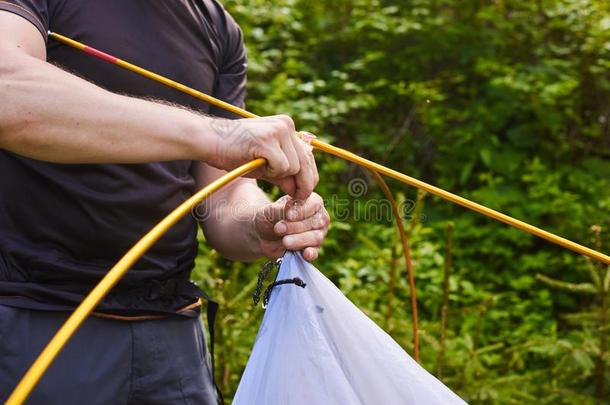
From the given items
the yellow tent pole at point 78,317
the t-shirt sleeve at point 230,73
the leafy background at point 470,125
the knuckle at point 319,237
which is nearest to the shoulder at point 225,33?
the t-shirt sleeve at point 230,73

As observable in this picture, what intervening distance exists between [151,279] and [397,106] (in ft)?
12.0

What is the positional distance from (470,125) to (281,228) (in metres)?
3.43

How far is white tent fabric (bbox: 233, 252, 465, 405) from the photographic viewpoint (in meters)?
0.99

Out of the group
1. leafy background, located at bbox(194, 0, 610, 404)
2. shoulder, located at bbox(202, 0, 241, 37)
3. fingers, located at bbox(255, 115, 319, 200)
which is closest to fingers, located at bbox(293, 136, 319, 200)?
fingers, located at bbox(255, 115, 319, 200)

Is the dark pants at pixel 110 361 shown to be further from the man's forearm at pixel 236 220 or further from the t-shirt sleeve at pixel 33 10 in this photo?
the t-shirt sleeve at pixel 33 10

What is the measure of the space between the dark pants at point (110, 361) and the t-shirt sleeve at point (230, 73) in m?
0.52

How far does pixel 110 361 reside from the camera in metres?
1.19

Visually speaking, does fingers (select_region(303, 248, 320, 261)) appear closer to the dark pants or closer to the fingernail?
the fingernail

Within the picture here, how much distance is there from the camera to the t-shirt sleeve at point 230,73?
1.47m

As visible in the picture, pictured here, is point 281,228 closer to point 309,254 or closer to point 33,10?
point 309,254

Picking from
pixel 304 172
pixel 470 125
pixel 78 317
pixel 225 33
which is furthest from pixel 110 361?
pixel 470 125

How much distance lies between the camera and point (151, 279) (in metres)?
1.27

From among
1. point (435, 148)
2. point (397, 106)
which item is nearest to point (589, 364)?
point (435, 148)

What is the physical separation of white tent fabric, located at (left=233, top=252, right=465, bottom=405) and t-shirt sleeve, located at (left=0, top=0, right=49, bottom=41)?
0.59m
